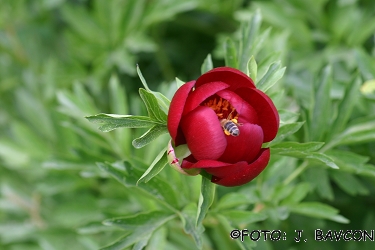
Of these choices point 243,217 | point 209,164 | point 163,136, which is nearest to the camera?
point 209,164

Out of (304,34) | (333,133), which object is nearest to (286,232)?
(333,133)

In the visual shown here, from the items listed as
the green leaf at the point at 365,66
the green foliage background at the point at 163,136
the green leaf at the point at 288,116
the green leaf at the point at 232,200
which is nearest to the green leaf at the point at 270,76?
the green foliage background at the point at 163,136

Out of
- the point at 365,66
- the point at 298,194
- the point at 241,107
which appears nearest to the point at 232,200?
the point at 298,194

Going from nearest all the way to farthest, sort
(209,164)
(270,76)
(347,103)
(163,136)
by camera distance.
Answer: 1. (209,164)
2. (270,76)
3. (347,103)
4. (163,136)

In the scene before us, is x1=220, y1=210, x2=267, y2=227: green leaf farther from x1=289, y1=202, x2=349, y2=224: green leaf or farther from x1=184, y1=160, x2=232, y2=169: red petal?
x1=184, y1=160, x2=232, y2=169: red petal

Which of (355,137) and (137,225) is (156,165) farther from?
(355,137)

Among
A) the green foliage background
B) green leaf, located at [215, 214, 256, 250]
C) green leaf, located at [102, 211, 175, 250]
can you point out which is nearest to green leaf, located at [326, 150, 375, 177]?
the green foliage background
